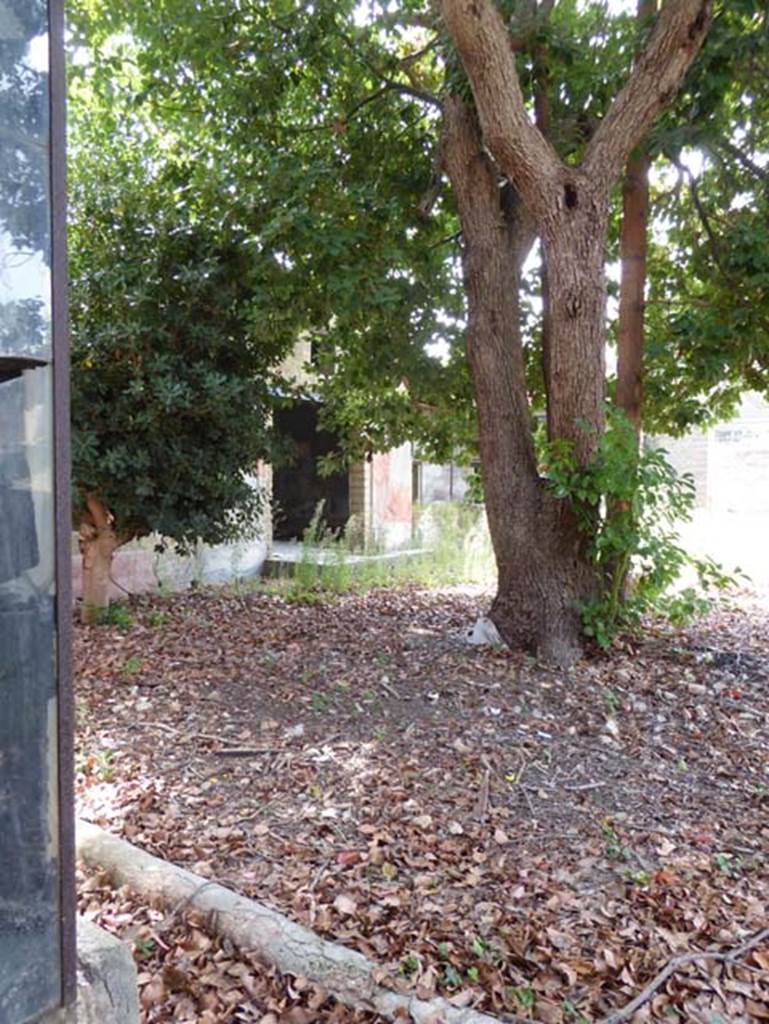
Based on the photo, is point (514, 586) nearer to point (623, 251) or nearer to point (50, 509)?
point (623, 251)

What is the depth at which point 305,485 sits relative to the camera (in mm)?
12859

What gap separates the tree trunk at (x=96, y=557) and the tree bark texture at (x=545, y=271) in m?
3.14

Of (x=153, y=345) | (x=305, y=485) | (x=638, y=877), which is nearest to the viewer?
(x=638, y=877)

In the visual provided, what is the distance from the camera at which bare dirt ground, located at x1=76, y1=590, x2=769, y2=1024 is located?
7.07 ft

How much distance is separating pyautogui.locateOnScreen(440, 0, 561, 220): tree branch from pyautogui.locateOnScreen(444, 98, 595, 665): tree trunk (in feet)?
1.97

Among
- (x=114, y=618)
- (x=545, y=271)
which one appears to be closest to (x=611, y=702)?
(x=545, y=271)

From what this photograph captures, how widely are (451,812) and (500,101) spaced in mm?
3766

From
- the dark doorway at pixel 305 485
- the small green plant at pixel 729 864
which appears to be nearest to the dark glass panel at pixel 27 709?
the small green plant at pixel 729 864

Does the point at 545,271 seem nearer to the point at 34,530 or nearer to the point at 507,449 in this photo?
the point at 507,449

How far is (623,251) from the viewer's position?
566 cm

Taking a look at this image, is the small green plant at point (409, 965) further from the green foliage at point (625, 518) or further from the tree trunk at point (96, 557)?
the tree trunk at point (96, 557)

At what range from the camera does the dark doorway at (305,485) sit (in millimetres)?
12523

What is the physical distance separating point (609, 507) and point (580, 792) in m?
1.95

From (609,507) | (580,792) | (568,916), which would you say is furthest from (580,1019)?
(609,507)
